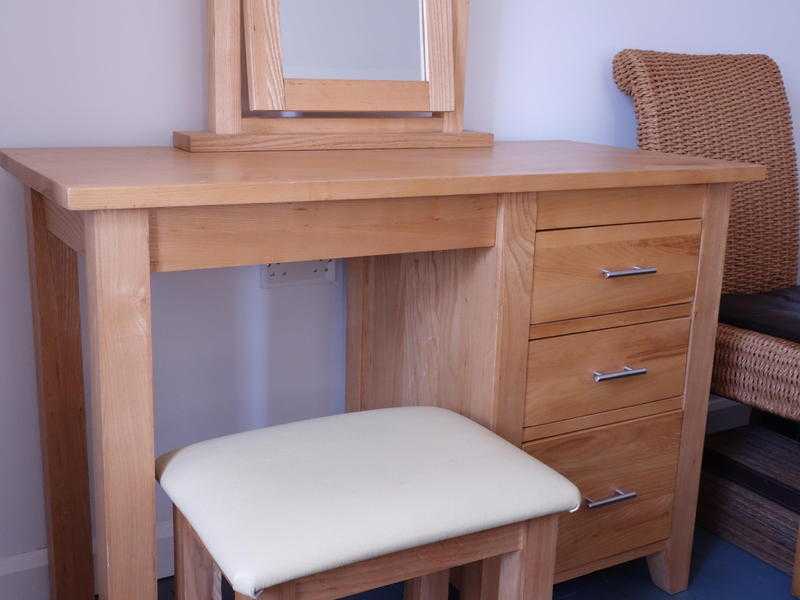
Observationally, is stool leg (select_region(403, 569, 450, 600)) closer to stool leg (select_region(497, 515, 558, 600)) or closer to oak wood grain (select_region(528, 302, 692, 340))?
stool leg (select_region(497, 515, 558, 600))

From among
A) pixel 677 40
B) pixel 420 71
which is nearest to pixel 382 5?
pixel 420 71

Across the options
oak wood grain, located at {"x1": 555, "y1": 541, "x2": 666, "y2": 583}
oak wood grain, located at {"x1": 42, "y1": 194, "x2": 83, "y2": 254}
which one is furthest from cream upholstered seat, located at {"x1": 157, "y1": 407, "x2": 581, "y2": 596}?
oak wood grain, located at {"x1": 555, "y1": 541, "x2": 666, "y2": 583}

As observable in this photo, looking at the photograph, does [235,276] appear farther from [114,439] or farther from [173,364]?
[114,439]

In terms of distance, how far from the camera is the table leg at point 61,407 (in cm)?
131

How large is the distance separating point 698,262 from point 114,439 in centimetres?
94

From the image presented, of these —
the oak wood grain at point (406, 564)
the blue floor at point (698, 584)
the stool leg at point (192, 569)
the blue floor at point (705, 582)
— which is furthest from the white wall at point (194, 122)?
the oak wood grain at point (406, 564)

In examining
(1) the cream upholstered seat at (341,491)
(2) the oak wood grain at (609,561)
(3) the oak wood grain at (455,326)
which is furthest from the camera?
(2) the oak wood grain at (609,561)

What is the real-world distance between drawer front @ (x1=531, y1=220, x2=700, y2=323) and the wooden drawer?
0.67 feet

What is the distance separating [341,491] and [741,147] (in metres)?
1.31

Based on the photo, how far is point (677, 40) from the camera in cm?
196

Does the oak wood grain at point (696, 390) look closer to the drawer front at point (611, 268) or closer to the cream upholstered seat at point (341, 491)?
the drawer front at point (611, 268)

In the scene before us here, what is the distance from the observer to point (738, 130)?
1897mm

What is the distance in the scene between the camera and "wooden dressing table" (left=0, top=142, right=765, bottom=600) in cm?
101

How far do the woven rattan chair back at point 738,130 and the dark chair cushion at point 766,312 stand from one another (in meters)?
0.07
